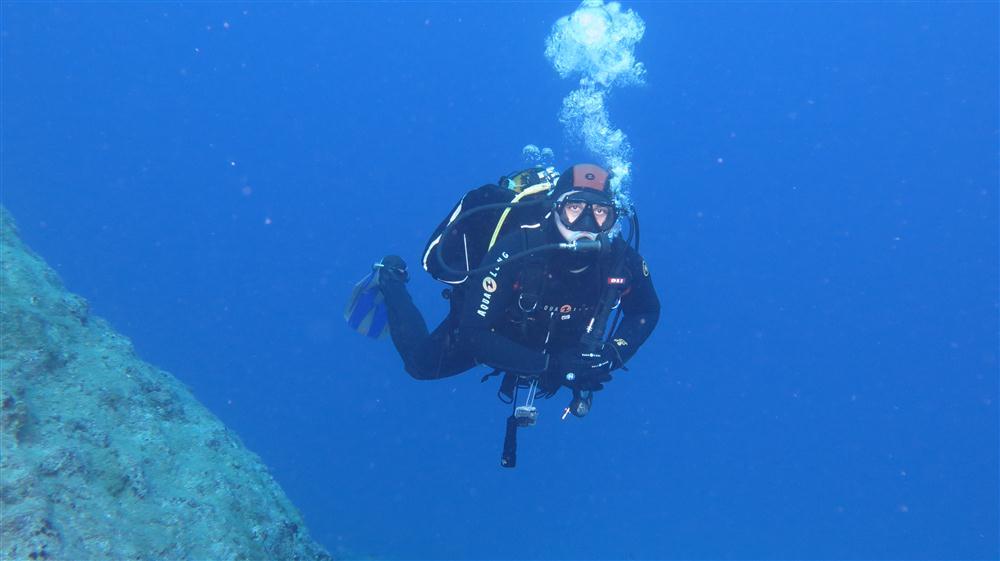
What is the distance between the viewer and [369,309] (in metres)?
6.23

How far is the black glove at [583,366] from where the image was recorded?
3.99 meters

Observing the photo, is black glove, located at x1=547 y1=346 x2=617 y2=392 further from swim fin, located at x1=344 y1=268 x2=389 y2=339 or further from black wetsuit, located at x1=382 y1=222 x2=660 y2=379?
swim fin, located at x1=344 y1=268 x2=389 y2=339

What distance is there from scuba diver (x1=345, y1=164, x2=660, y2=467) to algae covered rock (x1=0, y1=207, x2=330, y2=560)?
2.04 meters

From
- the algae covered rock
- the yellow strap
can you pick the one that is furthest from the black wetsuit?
the algae covered rock

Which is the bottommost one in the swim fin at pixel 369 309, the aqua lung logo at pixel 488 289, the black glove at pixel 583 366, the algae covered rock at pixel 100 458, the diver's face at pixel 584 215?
the algae covered rock at pixel 100 458

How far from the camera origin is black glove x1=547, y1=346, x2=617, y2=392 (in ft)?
13.1

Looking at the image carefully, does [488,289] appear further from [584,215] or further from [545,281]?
[584,215]

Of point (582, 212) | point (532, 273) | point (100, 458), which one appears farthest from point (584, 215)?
point (100, 458)

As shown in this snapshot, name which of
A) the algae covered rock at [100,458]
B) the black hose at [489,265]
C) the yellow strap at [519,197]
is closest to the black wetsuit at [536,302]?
the black hose at [489,265]

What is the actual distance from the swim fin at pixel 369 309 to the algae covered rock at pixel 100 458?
169 centimetres

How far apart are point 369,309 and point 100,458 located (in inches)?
123

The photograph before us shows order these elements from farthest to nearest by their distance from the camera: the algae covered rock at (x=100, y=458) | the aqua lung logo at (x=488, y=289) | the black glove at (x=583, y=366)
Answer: the aqua lung logo at (x=488, y=289), the black glove at (x=583, y=366), the algae covered rock at (x=100, y=458)

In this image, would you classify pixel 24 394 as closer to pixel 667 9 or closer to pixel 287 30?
pixel 667 9

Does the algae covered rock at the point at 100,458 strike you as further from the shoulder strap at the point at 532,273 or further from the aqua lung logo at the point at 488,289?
the shoulder strap at the point at 532,273
